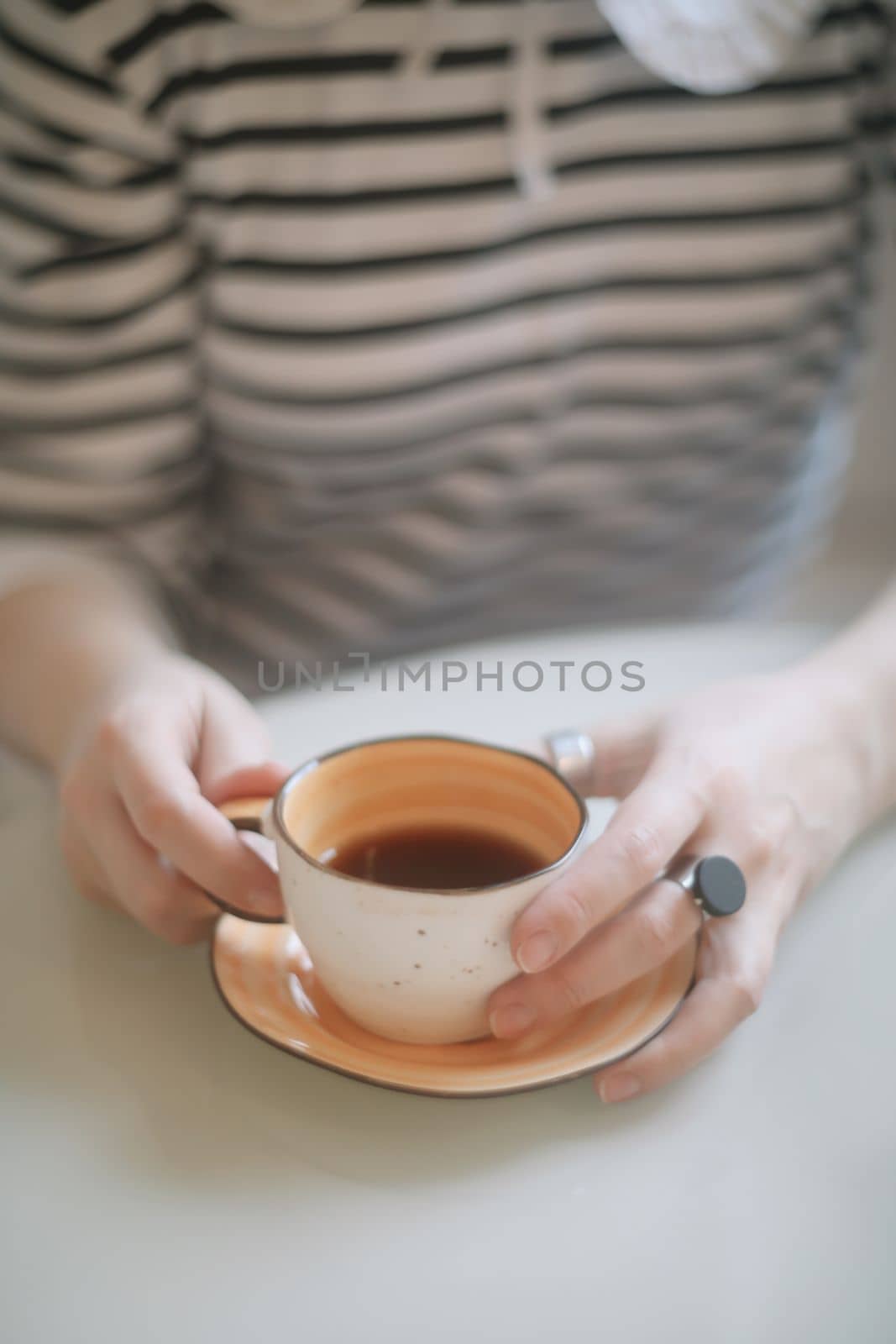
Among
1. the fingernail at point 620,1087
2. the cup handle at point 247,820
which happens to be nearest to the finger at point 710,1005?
the fingernail at point 620,1087

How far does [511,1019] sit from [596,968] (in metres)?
0.04

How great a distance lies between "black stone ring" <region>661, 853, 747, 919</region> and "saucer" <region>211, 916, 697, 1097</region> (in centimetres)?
3

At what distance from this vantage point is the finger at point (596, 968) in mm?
412

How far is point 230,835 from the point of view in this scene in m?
0.45

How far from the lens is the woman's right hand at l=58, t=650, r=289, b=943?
17.9 inches

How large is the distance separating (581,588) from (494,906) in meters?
0.57

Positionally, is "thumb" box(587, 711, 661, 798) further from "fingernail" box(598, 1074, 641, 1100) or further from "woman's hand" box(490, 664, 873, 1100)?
"fingernail" box(598, 1074, 641, 1100)

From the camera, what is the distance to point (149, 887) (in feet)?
1.54

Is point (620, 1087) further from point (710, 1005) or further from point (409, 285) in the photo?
point (409, 285)

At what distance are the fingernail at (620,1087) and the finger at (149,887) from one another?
0.61ft

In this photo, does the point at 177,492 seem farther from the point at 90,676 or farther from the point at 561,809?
the point at 561,809

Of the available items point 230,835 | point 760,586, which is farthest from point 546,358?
point 230,835

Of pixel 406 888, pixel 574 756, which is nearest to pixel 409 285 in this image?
pixel 574 756

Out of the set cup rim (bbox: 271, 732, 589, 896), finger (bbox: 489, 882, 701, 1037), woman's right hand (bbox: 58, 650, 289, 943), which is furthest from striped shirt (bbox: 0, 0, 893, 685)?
finger (bbox: 489, 882, 701, 1037)
